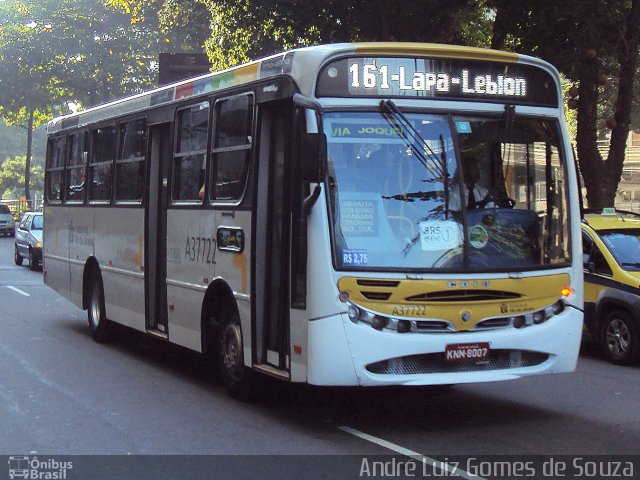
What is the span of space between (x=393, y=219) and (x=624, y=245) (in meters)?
5.93

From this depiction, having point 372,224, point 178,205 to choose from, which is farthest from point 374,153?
point 178,205

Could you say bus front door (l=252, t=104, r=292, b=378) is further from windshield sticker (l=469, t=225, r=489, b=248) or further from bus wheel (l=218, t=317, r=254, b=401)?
windshield sticker (l=469, t=225, r=489, b=248)

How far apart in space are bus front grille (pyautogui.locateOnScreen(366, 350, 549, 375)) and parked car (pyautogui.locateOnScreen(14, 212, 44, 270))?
2292cm

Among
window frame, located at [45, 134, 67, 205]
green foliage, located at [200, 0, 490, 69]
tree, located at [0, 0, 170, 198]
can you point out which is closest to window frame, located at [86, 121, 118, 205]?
window frame, located at [45, 134, 67, 205]

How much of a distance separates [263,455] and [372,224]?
1.94 meters

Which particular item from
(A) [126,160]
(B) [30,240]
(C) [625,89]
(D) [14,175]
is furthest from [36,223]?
(D) [14,175]

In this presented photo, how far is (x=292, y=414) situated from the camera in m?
9.01

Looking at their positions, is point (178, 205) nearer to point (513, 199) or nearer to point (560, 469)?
point (513, 199)

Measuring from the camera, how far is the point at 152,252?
1176 centimetres

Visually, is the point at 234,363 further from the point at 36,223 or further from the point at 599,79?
the point at 36,223

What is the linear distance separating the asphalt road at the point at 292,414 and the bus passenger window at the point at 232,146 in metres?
1.94

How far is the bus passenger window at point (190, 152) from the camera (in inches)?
406

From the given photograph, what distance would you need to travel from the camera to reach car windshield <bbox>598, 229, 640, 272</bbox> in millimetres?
12547

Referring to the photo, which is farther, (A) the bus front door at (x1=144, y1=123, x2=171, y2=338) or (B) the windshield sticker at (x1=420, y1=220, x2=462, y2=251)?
(A) the bus front door at (x1=144, y1=123, x2=171, y2=338)
